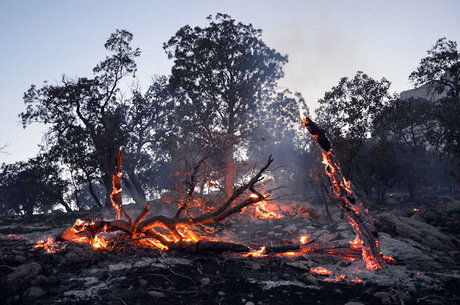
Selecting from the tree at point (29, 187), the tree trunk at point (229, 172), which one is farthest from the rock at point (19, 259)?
the tree at point (29, 187)

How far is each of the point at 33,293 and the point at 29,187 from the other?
3250 cm

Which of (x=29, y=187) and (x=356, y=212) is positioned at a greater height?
(x=29, y=187)

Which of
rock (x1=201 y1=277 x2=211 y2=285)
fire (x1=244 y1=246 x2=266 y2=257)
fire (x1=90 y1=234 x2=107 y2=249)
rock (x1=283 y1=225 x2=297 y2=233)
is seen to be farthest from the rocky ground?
rock (x1=283 y1=225 x2=297 y2=233)

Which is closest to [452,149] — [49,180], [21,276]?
[21,276]

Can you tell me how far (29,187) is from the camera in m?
29.5

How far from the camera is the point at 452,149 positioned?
58.7ft

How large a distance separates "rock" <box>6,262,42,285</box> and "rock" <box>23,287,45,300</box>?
0.49 m

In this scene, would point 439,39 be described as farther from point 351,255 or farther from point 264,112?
point 351,255

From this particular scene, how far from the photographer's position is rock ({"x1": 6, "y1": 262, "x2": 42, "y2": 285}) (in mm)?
4285

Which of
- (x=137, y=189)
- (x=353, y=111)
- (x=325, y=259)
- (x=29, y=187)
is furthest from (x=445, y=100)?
(x=29, y=187)

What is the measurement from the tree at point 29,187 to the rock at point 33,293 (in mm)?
22260

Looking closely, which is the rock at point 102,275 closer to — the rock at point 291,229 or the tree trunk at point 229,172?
the rock at point 291,229

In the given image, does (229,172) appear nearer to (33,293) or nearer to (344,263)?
(344,263)

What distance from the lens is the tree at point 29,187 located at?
22.5m
